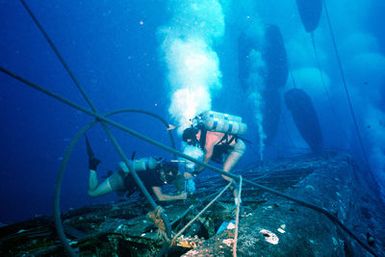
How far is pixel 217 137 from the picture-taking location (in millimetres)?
4992

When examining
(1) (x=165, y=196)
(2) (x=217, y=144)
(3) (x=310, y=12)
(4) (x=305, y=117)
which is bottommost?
(1) (x=165, y=196)

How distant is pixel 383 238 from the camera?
4.38 meters

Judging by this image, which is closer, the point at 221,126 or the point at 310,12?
the point at 221,126

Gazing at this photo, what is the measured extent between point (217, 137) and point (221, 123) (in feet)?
1.18

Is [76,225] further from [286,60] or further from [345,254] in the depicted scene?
[286,60]

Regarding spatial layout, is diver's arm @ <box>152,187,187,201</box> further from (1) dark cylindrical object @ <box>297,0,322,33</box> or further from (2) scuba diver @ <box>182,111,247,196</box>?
(1) dark cylindrical object @ <box>297,0,322,33</box>

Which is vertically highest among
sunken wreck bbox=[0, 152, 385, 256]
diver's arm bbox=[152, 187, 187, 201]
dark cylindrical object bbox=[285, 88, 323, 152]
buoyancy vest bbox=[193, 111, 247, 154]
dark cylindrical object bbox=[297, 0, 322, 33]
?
dark cylindrical object bbox=[297, 0, 322, 33]

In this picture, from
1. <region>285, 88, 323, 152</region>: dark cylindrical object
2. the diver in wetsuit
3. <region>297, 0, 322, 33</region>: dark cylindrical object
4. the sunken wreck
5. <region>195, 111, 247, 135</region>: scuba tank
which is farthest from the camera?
<region>297, 0, 322, 33</region>: dark cylindrical object

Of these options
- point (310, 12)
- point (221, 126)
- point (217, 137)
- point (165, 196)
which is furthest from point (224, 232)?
point (310, 12)

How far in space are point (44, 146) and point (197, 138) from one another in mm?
150443

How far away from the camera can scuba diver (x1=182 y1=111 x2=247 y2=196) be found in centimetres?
480

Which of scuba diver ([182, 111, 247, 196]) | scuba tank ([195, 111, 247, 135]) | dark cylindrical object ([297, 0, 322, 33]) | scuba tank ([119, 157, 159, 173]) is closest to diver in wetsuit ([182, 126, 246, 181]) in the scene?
scuba diver ([182, 111, 247, 196])

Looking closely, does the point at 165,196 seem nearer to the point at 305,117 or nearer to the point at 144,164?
the point at 144,164

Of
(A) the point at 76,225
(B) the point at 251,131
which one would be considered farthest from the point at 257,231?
(B) the point at 251,131
